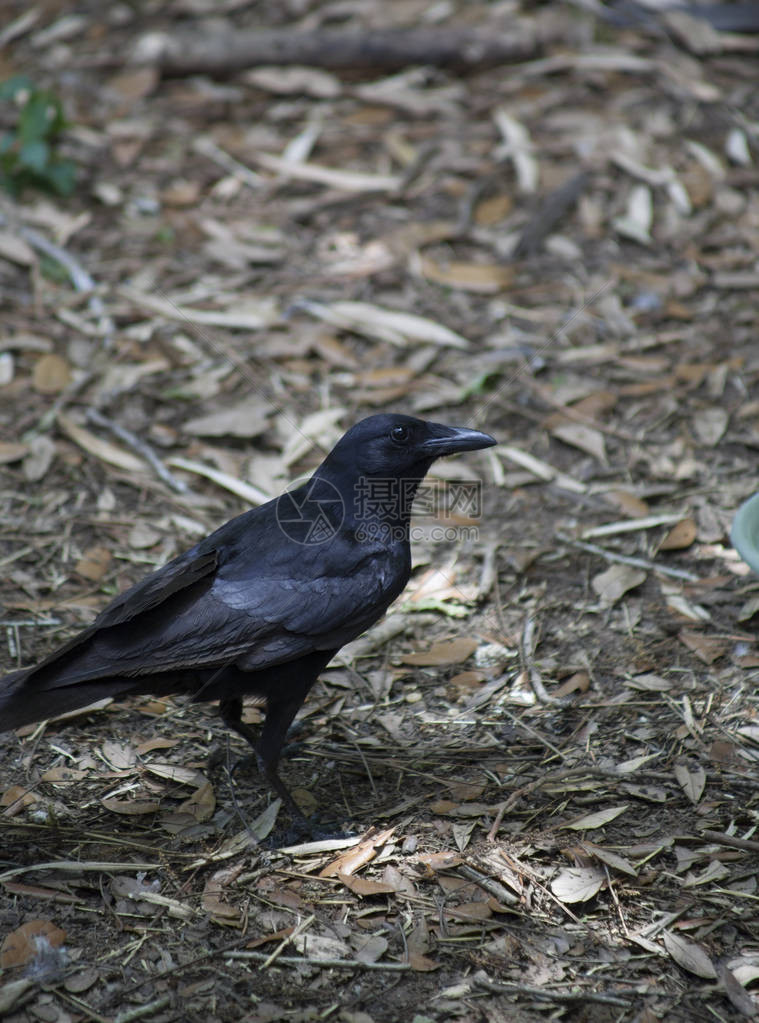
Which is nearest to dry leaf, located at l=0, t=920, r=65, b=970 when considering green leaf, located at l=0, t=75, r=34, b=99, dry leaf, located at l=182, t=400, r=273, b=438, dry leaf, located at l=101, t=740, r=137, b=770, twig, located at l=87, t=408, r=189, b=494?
dry leaf, located at l=101, t=740, r=137, b=770

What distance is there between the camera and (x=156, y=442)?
5938 mm

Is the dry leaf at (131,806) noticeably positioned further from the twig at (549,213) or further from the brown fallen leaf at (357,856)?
the twig at (549,213)

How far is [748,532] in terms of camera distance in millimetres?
4262

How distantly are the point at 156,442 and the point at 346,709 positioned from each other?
214cm

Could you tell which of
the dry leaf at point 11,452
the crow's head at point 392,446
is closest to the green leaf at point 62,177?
the dry leaf at point 11,452

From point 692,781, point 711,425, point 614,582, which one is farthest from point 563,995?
point 711,425

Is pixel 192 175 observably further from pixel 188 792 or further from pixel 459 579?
pixel 188 792

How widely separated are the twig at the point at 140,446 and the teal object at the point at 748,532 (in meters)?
2.79

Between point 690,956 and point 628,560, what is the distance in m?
2.20

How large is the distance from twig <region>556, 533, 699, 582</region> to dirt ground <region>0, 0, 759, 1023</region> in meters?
0.02

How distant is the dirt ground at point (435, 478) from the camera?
11.2 feet

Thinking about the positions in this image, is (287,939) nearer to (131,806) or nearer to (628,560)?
(131,806)

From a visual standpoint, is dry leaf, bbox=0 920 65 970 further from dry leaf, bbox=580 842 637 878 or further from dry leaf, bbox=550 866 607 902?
dry leaf, bbox=580 842 637 878

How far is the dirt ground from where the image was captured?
3428 mm
